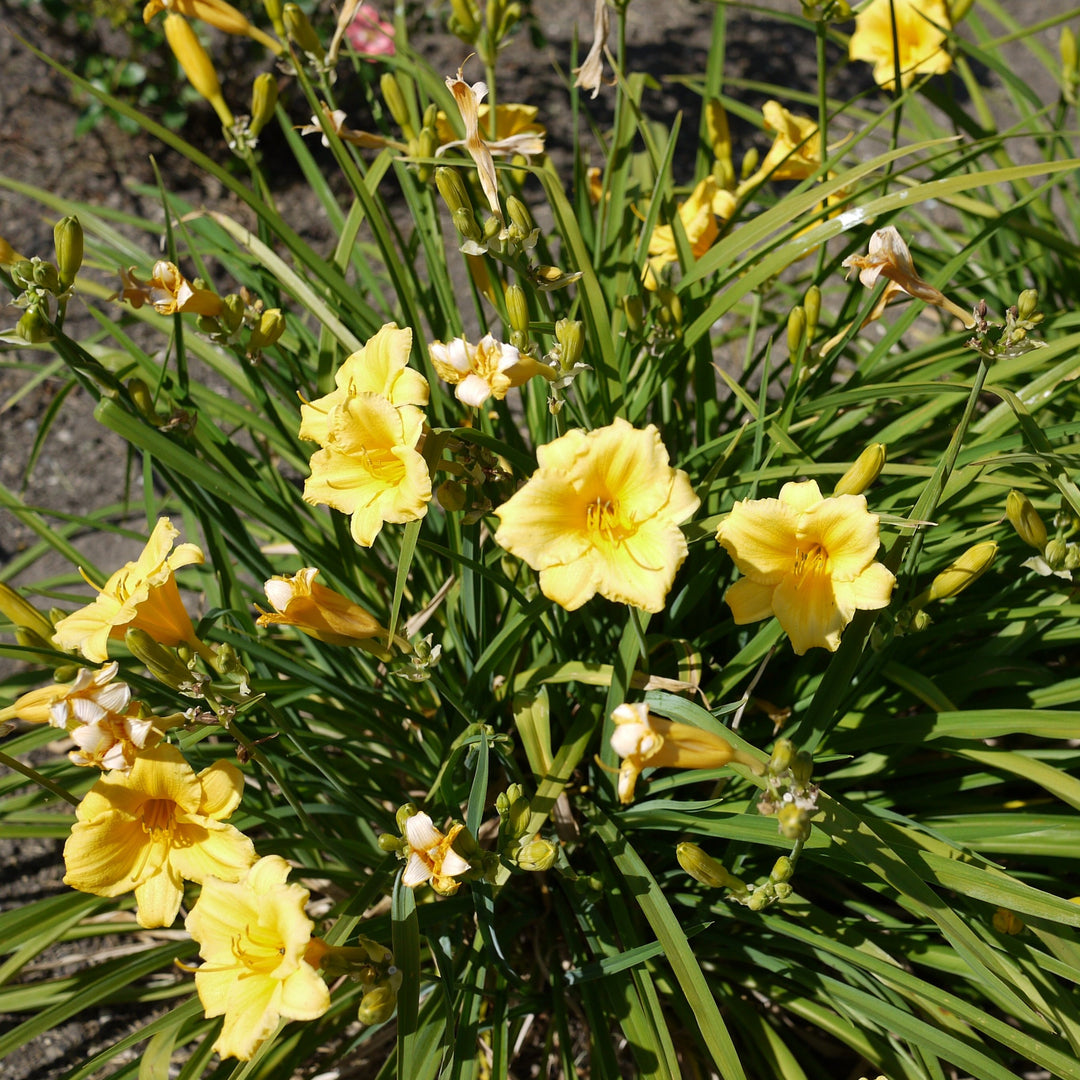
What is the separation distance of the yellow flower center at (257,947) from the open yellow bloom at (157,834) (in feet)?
0.33

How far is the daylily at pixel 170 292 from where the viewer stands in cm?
138

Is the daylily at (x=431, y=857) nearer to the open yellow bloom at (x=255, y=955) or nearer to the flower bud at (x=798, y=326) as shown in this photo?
the open yellow bloom at (x=255, y=955)

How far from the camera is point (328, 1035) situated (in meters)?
1.67

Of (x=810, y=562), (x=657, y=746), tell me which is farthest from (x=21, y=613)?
(x=810, y=562)

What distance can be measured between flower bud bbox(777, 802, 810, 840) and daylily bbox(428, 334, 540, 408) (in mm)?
642

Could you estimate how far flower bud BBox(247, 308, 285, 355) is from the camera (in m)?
1.40

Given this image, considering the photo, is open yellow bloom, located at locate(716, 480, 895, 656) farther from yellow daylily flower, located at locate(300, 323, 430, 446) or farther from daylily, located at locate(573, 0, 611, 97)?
daylily, located at locate(573, 0, 611, 97)

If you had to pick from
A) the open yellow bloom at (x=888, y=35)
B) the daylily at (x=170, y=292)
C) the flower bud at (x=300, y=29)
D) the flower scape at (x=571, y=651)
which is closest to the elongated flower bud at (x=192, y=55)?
the flower scape at (x=571, y=651)

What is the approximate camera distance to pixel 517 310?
4.09ft

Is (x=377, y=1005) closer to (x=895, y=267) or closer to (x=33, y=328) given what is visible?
(x=33, y=328)

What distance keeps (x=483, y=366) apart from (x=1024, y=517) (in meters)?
0.81

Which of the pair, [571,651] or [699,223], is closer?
[571,651]

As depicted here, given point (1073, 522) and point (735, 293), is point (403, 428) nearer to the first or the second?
point (735, 293)

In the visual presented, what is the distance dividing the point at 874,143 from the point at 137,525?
3513mm
